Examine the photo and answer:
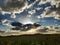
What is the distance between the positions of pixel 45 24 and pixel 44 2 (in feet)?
1.08

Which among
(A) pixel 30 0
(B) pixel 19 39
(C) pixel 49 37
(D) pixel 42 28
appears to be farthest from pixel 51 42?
(A) pixel 30 0

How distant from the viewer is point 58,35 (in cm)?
269

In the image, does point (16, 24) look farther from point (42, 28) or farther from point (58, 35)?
point (58, 35)

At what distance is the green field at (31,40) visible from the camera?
2.57m

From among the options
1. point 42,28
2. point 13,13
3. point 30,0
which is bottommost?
point 42,28

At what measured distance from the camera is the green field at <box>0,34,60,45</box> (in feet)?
8.45

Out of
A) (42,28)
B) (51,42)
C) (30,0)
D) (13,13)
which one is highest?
(30,0)

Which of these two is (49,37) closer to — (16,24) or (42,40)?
(42,40)

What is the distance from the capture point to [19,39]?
2.61 meters

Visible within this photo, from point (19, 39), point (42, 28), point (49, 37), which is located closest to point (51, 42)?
point (49, 37)

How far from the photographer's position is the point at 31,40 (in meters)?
2.61

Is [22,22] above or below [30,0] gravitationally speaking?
below

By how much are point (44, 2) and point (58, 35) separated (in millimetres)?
530

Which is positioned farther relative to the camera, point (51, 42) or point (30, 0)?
point (30, 0)
